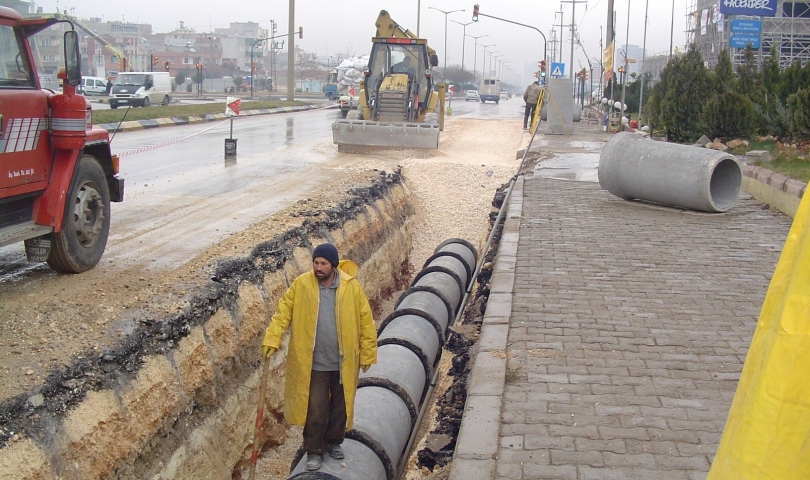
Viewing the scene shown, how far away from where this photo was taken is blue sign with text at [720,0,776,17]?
1410 inches

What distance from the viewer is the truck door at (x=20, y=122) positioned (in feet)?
20.4

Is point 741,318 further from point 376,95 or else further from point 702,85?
point 376,95

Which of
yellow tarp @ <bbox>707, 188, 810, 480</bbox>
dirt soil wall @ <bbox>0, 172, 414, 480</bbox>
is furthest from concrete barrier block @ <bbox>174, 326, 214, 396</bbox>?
yellow tarp @ <bbox>707, 188, 810, 480</bbox>

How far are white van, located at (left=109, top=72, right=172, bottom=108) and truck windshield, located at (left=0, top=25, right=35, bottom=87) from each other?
1141 inches

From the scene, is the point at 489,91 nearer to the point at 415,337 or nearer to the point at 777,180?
the point at 777,180

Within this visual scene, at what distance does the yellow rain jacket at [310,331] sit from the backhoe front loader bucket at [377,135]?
619 inches

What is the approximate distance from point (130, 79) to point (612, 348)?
112ft

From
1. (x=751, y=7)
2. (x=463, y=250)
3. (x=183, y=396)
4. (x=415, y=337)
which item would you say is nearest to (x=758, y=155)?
(x=463, y=250)

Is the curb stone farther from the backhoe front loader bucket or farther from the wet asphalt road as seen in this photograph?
the backhoe front loader bucket

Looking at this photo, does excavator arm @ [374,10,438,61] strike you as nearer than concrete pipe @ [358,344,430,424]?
No

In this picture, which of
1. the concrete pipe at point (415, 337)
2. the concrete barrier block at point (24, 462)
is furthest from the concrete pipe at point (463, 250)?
the concrete barrier block at point (24, 462)

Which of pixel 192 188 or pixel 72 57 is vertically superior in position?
pixel 72 57

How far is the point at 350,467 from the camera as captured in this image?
5.05 m

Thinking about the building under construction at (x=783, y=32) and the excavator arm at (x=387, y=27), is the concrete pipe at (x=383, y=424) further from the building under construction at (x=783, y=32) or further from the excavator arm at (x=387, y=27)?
the building under construction at (x=783, y=32)
